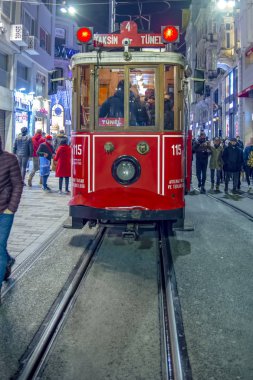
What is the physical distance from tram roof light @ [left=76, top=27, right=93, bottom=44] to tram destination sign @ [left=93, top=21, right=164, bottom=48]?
9 centimetres

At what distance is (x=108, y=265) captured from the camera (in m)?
6.26

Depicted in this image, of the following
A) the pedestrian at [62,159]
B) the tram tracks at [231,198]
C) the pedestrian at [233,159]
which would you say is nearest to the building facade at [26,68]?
the pedestrian at [62,159]

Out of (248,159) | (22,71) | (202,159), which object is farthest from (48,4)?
(248,159)

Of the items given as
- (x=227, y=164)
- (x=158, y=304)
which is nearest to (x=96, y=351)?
(x=158, y=304)

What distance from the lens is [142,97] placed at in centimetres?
686

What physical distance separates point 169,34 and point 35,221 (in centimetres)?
460

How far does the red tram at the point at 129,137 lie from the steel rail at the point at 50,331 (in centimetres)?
112

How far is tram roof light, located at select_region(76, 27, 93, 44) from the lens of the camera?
702 cm

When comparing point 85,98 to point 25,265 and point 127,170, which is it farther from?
point 25,265

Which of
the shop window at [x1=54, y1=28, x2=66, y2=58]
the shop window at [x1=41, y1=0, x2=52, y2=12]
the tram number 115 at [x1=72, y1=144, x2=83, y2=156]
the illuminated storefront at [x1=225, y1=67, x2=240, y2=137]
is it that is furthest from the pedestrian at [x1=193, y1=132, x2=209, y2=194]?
the shop window at [x1=54, y1=28, x2=66, y2=58]

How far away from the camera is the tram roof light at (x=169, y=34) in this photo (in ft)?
22.6

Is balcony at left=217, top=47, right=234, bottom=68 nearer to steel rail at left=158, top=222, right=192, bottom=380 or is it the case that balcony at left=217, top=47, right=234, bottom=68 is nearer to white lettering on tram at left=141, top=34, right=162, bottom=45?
white lettering on tram at left=141, top=34, right=162, bottom=45

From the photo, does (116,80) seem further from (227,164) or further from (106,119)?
(227,164)

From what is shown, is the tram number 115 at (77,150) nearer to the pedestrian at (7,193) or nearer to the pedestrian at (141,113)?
the pedestrian at (141,113)
